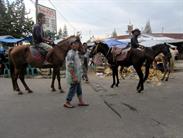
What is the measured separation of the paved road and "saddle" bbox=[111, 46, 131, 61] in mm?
2038

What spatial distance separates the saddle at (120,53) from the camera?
42.5 ft

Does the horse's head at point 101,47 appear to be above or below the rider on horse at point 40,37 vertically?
below

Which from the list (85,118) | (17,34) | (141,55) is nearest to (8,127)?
(85,118)

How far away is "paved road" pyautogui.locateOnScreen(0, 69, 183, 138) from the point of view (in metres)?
6.29

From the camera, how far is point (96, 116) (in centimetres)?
771

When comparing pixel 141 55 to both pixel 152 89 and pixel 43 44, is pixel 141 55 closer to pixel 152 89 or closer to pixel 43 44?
pixel 152 89

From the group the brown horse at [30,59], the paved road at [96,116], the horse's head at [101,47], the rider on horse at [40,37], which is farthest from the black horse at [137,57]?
the rider on horse at [40,37]

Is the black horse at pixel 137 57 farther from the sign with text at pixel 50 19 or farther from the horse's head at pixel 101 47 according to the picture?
the sign with text at pixel 50 19

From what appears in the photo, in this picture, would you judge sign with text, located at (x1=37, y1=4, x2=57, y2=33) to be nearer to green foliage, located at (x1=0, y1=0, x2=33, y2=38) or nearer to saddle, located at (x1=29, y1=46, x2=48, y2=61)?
green foliage, located at (x1=0, y1=0, x2=33, y2=38)

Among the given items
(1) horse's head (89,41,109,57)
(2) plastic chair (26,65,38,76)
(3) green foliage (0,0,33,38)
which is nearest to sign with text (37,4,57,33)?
(2) plastic chair (26,65,38,76)

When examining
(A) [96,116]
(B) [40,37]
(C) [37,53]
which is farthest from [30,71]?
(A) [96,116]

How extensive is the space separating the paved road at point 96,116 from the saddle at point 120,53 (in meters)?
2.04

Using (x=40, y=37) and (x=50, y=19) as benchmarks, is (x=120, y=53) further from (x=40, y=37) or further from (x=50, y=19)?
(x=50, y=19)

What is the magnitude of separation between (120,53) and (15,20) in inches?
1086
